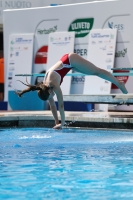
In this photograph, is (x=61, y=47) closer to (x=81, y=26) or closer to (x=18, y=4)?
(x=81, y=26)

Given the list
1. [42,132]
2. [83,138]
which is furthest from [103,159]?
[42,132]

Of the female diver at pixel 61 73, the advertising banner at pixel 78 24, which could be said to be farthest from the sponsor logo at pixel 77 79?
the female diver at pixel 61 73

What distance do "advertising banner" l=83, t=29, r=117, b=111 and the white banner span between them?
577 millimetres

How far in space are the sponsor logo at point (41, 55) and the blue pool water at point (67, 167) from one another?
6.41 meters

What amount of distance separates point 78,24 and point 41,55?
1445mm

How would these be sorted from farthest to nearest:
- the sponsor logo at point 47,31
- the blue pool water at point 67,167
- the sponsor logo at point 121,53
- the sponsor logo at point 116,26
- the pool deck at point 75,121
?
the sponsor logo at point 47,31 < the sponsor logo at point 116,26 < the sponsor logo at point 121,53 < the pool deck at point 75,121 < the blue pool water at point 67,167

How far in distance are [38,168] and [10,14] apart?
1053 cm

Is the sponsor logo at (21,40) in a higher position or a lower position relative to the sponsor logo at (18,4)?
lower

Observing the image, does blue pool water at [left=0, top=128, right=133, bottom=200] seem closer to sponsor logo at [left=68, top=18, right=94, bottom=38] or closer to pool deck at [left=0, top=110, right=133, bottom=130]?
pool deck at [left=0, top=110, right=133, bottom=130]

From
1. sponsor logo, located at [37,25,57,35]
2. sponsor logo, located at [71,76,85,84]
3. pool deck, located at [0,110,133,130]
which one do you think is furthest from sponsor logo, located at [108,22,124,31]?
pool deck, located at [0,110,133,130]

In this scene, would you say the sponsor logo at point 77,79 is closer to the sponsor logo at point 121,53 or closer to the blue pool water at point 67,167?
the sponsor logo at point 121,53

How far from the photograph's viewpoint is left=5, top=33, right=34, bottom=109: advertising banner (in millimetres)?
14672

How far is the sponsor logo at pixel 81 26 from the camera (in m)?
13.6

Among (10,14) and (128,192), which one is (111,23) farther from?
(128,192)
